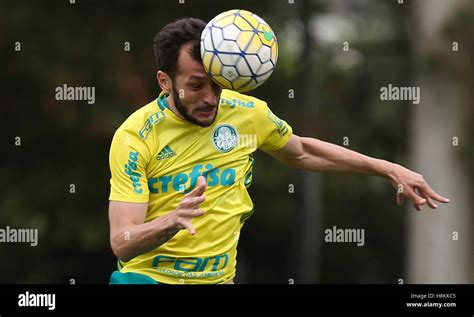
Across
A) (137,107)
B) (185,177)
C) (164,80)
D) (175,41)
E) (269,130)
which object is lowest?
(185,177)

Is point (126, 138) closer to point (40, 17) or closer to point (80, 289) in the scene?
point (80, 289)

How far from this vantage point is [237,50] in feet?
24.7

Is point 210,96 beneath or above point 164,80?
beneath

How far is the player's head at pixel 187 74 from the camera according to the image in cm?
765

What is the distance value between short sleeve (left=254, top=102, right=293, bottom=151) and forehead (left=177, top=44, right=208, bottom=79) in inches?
28.1

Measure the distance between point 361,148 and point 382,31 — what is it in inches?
99.9

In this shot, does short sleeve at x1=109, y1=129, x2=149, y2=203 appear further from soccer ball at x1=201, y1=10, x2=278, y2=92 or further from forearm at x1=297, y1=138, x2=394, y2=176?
forearm at x1=297, y1=138, x2=394, y2=176

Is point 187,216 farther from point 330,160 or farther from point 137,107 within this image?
point 137,107

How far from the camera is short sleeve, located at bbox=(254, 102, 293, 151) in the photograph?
820 cm

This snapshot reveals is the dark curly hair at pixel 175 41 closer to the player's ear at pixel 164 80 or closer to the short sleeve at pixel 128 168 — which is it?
the player's ear at pixel 164 80

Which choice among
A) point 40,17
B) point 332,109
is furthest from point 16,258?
point 332,109

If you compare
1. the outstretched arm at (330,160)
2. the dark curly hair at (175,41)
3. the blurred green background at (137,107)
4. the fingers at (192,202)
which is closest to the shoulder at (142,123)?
the dark curly hair at (175,41)

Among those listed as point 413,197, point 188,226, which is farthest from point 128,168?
point 413,197

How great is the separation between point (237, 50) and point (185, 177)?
3.15ft
